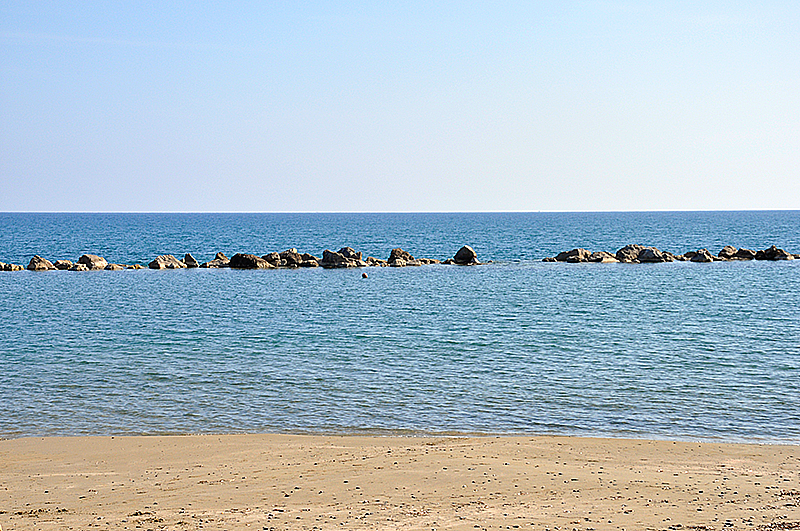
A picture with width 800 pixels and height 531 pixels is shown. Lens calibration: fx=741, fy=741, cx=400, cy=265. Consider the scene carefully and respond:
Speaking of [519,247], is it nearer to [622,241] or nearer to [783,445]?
[622,241]

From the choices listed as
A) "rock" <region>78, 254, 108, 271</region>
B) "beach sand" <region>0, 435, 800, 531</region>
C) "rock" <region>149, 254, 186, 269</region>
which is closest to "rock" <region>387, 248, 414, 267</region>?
"rock" <region>149, 254, 186, 269</region>

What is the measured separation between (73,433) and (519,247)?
79368 millimetres

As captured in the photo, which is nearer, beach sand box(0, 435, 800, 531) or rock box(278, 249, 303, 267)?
beach sand box(0, 435, 800, 531)

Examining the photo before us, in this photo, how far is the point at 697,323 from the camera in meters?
29.7

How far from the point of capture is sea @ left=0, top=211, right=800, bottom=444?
15.8 meters

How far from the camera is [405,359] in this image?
22.4m

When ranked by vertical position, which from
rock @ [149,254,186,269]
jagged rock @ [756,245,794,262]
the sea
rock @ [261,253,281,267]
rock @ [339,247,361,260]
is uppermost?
jagged rock @ [756,245,794,262]

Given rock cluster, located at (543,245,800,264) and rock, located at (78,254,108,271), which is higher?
rock cluster, located at (543,245,800,264)

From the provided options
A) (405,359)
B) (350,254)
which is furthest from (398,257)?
(405,359)

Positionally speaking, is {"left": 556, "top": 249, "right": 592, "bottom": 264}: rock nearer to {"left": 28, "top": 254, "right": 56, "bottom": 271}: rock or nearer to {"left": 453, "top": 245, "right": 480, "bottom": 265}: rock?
{"left": 453, "top": 245, "right": 480, "bottom": 265}: rock

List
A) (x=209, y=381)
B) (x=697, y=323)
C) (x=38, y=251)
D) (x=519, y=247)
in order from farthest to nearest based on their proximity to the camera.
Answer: (x=519, y=247), (x=38, y=251), (x=697, y=323), (x=209, y=381)

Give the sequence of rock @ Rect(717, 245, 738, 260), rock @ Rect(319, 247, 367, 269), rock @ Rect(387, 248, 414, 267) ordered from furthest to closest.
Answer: rock @ Rect(717, 245, 738, 260) < rock @ Rect(387, 248, 414, 267) < rock @ Rect(319, 247, 367, 269)

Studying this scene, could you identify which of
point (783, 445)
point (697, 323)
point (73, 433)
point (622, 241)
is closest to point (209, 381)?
point (73, 433)

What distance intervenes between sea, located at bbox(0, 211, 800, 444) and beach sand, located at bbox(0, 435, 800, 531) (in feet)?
4.41
